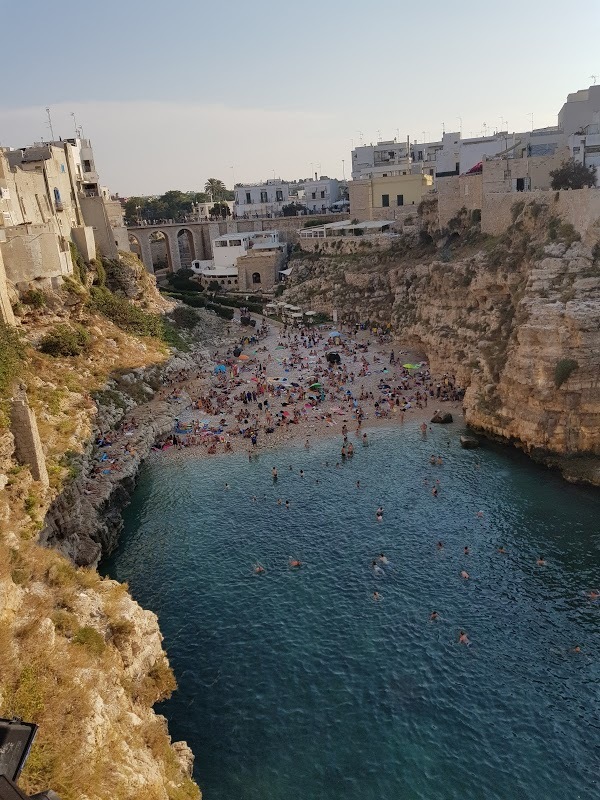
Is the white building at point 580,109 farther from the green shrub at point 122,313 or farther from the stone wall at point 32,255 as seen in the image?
the stone wall at point 32,255

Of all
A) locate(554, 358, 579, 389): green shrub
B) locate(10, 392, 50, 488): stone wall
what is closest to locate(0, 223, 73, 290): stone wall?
locate(10, 392, 50, 488): stone wall

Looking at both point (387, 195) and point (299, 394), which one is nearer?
point (299, 394)

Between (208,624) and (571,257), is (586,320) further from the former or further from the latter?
(208,624)

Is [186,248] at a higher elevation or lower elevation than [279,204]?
lower

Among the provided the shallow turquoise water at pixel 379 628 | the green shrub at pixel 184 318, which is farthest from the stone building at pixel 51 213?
the shallow turquoise water at pixel 379 628

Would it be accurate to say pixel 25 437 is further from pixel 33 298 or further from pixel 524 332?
pixel 524 332

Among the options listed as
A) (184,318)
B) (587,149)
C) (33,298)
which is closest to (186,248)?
(184,318)

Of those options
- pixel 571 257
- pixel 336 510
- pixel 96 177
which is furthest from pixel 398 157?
pixel 336 510
